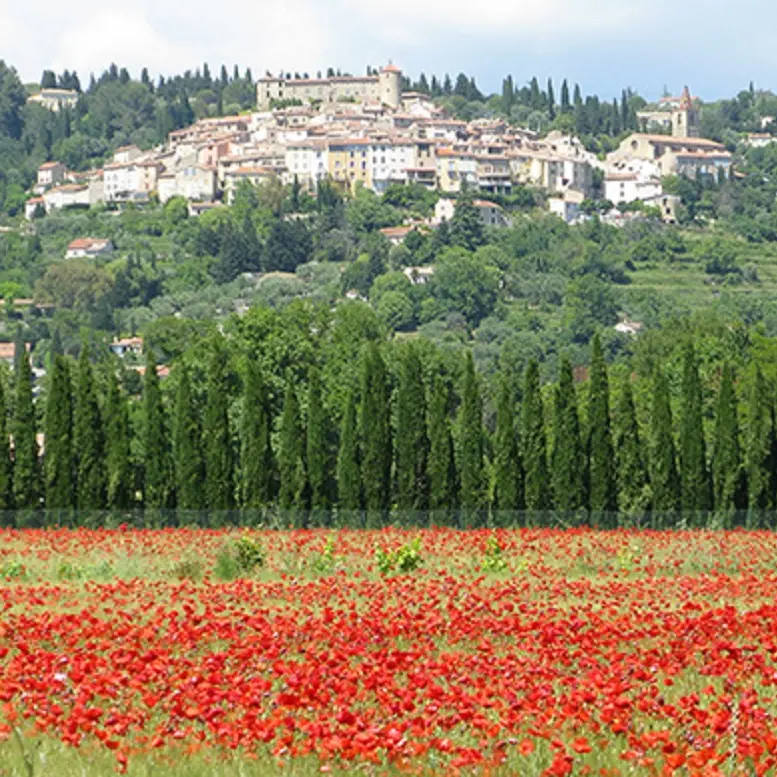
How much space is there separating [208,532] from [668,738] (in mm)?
20120

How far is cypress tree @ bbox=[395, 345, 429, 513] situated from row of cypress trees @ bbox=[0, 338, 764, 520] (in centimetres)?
3

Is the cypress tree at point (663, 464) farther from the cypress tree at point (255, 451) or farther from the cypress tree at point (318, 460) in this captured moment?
the cypress tree at point (255, 451)

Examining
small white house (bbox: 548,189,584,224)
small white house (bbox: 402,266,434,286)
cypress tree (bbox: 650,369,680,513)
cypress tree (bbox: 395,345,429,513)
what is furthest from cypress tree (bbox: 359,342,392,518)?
small white house (bbox: 548,189,584,224)

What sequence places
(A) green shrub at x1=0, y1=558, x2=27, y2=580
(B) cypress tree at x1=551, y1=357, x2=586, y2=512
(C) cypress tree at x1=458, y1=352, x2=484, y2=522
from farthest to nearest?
→ 1. (C) cypress tree at x1=458, y1=352, x2=484, y2=522
2. (B) cypress tree at x1=551, y1=357, x2=586, y2=512
3. (A) green shrub at x1=0, y1=558, x2=27, y2=580

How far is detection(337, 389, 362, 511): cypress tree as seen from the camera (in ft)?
138

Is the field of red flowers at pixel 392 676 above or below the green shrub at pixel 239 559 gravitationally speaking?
above

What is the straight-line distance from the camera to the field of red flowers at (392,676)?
10227mm

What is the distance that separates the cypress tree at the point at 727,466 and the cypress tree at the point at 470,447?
5560mm

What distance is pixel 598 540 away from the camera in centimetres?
2698

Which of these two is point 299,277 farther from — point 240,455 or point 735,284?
point 240,455

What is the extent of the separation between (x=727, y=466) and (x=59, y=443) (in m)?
15.6

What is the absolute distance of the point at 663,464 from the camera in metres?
41.2

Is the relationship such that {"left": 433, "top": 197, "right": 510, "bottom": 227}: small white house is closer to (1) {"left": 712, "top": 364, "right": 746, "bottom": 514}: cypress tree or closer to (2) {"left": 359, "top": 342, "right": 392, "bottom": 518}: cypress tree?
(2) {"left": 359, "top": 342, "right": 392, "bottom": 518}: cypress tree

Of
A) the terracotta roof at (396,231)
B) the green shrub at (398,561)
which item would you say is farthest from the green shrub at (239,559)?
the terracotta roof at (396,231)
